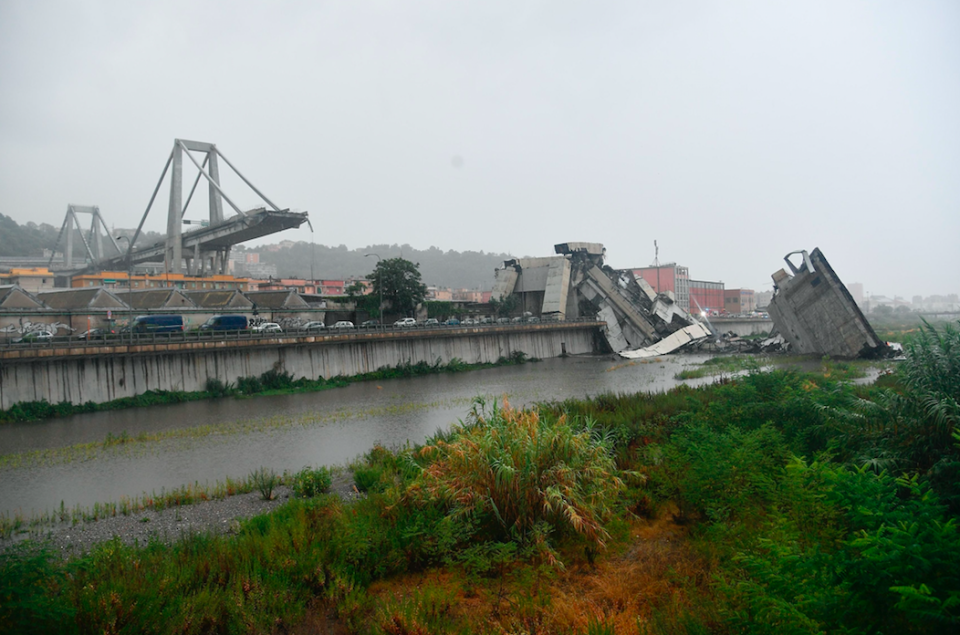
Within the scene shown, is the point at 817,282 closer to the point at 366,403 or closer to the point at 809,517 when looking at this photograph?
the point at 366,403

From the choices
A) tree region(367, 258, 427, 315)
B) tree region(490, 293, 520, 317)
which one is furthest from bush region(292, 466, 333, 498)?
tree region(490, 293, 520, 317)

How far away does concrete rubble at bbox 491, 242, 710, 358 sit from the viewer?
191ft

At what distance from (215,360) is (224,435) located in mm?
11962

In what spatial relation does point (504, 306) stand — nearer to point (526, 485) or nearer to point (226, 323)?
point (226, 323)

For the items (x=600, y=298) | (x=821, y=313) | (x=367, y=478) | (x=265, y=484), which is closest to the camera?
(x=367, y=478)

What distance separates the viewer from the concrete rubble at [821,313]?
40.5 meters

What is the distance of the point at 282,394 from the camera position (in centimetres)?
3241

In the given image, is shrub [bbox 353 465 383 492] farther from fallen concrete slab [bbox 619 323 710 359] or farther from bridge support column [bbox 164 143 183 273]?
bridge support column [bbox 164 143 183 273]

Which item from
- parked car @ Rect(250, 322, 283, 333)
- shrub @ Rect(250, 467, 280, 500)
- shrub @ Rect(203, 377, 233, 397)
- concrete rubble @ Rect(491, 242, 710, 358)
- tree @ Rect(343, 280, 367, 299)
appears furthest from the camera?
concrete rubble @ Rect(491, 242, 710, 358)

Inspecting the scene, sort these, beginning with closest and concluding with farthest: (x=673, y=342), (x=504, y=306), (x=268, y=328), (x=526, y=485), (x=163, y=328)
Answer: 1. (x=526, y=485)
2. (x=163, y=328)
3. (x=268, y=328)
4. (x=673, y=342)
5. (x=504, y=306)

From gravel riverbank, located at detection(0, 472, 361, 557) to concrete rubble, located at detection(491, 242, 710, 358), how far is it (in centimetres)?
4456

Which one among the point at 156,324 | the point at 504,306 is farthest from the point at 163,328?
the point at 504,306

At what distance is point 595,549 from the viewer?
8344 mm

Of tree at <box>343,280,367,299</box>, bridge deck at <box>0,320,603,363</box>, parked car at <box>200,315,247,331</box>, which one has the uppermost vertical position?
tree at <box>343,280,367,299</box>
